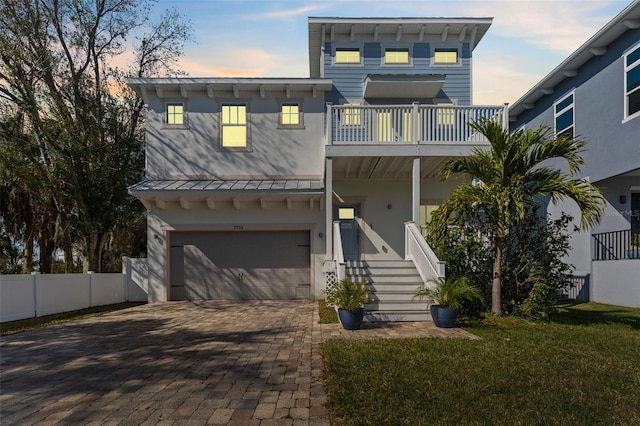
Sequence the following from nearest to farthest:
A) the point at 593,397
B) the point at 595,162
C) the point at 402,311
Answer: the point at 593,397
the point at 402,311
the point at 595,162

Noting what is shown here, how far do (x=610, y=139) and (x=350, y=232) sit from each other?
27.1ft

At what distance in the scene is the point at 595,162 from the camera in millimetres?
13633

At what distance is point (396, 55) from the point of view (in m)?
16.2

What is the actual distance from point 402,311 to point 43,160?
14.2 meters

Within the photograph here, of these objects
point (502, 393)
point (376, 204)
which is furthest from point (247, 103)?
point (502, 393)

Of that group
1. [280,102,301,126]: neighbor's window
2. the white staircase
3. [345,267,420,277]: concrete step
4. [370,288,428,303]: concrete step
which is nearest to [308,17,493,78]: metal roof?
[280,102,301,126]: neighbor's window

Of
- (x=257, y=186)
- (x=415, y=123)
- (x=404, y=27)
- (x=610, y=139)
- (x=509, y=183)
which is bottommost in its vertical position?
(x=509, y=183)

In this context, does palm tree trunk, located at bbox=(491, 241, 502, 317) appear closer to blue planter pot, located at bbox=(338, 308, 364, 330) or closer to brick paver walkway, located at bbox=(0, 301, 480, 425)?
brick paver walkway, located at bbox=(0, 301, 480, 425)

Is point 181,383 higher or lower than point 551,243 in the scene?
lower

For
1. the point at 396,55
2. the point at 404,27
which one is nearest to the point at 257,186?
the point at 396,55

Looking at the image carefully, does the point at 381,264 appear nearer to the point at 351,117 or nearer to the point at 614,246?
the point at 351,117

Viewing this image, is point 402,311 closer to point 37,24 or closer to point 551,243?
point 551,243

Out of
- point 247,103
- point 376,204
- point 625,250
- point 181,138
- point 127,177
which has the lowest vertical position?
point 625,250

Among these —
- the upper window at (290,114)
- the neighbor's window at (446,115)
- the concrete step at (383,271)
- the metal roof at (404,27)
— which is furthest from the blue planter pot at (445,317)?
the metal roof at (404,27)
